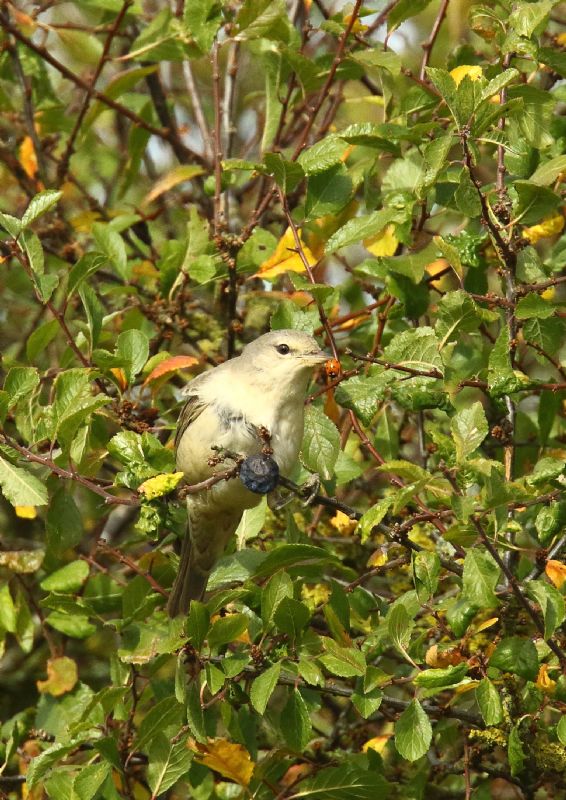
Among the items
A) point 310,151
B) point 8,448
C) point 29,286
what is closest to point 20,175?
point 29,286

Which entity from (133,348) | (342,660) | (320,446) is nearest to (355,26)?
(133,348)

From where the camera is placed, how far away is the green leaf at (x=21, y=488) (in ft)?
9.70

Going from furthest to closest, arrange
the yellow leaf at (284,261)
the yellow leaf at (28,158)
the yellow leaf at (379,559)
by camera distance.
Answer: the yellow leaf at (28,158), the yellow leaf at (284,261), the yellow leaf at (379,559)

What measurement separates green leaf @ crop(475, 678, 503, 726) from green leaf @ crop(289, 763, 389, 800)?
48 cm

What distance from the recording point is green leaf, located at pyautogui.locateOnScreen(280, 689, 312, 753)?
10.3 feet

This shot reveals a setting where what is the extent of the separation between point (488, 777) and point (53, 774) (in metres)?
1.47

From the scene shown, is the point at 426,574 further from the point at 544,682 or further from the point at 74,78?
the point at 74,78

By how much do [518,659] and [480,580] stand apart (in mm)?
320

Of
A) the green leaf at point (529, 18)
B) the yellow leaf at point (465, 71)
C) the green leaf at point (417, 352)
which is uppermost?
the green leaf at point (529, 18)

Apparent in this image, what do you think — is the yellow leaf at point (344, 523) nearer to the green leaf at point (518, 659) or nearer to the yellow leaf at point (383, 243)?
the green leaf at point (518, 659)

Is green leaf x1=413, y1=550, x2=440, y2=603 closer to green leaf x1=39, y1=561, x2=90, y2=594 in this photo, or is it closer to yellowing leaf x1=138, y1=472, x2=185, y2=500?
yellowing leaf x1=138, y1=472, x2=185, y2=500

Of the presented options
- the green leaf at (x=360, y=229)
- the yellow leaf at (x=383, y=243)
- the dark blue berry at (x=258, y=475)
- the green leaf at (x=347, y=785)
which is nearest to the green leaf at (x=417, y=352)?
the green leaf at (x=360, y=229)

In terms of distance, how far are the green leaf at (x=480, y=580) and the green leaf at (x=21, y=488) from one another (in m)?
1.11

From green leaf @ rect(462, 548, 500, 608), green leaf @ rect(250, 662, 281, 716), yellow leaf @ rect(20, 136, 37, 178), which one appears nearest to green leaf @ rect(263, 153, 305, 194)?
green leaf @ rect(462, 548, 500, 608)
